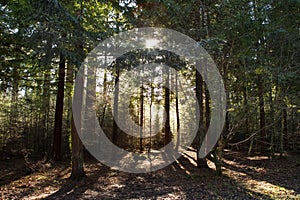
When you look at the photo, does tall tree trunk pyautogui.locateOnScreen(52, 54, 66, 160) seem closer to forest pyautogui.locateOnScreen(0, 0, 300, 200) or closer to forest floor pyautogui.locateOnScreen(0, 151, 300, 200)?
forest pyautogui.locateOnScreen(0, 0, 300, 200)

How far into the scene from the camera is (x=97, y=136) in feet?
41.3

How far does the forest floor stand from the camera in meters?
5.06

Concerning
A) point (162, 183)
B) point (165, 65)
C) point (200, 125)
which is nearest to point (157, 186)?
point (162, 183)

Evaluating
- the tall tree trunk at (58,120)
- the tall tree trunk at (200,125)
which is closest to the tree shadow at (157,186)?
the tall tree trunk at (200,125)

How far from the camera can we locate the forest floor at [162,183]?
5059 mm

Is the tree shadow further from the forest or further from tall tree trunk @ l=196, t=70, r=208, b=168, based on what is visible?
tall tree trunk @ l=196, t=70, r=208, b=168

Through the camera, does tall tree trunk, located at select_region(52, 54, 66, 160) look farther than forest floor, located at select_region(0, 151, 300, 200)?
Yes

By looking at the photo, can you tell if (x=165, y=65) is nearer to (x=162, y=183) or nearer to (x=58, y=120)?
(x=162, y=183)

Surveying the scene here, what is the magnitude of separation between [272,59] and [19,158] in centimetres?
1124

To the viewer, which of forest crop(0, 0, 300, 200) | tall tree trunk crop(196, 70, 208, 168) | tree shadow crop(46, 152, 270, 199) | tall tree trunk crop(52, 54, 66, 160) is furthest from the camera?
tall tree trunk crop(52, 54, 66, 160)

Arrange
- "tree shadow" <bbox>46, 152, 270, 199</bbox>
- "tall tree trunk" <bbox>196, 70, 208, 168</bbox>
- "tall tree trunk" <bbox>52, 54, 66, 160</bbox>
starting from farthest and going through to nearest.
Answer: "tall tree trunk" <bbox>52, 54, 66, 160</bbox>, "tall tree trunk" <bbox>196, 70, 208, 168</bbox>, "tree shadow" <bbox>46, 152, 270, 199</bbox>

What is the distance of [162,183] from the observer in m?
6.21

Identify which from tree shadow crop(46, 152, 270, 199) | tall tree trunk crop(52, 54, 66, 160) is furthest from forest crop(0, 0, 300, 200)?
tall tree trunk crop(52, 54, 66, 160)

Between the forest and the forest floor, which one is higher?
the forest
